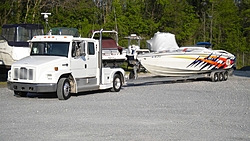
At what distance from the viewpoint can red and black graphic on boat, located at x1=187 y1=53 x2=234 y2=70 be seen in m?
24.8

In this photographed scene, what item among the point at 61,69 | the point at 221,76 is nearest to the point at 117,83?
the point at 61,69

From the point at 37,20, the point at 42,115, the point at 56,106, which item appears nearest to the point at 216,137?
the point at 42,115

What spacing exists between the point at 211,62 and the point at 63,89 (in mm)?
11646

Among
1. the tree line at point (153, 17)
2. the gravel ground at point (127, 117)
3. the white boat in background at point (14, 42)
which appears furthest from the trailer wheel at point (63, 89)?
the tree line at point (153, 17)

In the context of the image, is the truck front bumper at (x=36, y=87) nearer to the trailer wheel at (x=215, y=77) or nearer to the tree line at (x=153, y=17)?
the trailer wheel at (x=215, y=77)

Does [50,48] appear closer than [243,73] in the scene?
Yes

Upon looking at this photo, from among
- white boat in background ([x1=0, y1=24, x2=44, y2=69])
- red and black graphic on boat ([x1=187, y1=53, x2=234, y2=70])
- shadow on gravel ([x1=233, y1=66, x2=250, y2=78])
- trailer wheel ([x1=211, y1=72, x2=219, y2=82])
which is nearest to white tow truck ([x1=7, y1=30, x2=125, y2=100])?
white boat in background ([x1=0, y1=24, x2=44, y2=69])

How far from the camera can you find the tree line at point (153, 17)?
3900 centimetres

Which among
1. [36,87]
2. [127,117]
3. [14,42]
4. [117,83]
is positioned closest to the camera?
[127,117]

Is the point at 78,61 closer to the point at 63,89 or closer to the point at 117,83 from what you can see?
the point at 63,89

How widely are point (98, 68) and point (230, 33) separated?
4067 centimetres

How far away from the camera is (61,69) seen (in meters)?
16.2

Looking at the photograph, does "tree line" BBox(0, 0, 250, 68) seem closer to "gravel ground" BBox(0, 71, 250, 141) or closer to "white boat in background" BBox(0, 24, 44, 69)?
"white boat in background" BBox(0, 24, 44, 69)

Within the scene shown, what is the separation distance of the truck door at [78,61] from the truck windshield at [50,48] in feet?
1.06
